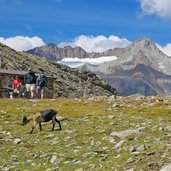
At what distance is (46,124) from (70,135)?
4948 mm

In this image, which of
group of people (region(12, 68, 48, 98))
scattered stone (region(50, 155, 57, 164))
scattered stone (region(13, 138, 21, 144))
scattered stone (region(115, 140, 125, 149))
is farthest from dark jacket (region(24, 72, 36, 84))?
scattered stone (region(50, 155, 57, 164))

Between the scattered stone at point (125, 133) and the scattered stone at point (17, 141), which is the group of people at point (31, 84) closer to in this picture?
the scattered stone at point (17, 141)

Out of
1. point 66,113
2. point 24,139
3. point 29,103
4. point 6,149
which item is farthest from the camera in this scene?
point 29,103

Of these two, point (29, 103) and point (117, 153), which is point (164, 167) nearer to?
point (117, 153)

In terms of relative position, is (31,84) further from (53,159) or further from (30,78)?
(53,159)

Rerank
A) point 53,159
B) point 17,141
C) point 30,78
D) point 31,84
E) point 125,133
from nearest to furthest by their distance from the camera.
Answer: point 53,159 → point 125,133 → point 17,141 → point 30,78 → point 31,84

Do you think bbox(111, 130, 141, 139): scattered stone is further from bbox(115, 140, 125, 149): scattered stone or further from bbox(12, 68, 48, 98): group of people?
bbox(12, 68, 48, 98): group of people

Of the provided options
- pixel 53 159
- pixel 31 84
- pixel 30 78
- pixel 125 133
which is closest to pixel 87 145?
pixel 125 133

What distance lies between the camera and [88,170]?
18.4 m

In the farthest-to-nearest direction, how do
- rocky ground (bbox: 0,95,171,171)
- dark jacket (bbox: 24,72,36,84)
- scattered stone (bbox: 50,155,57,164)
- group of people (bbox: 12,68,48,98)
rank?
1. group of people (bbox: 12,68,48,98)
2. dark jacket (bbox: 24,72,36,84)
3. scattered stone (bbox: 50,155,57,164)
4. rocky ground (bbox: 0,95,171,171)

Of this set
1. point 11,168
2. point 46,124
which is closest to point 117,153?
point 11,168

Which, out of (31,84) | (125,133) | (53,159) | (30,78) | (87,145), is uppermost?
(30,78)

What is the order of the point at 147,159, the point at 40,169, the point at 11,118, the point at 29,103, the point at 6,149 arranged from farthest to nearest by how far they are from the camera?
the point at 29,103 → the point at 11,118 → the point at 6,149 → the point at 40,169 → the point at 147,159

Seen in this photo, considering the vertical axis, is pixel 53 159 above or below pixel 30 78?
below
